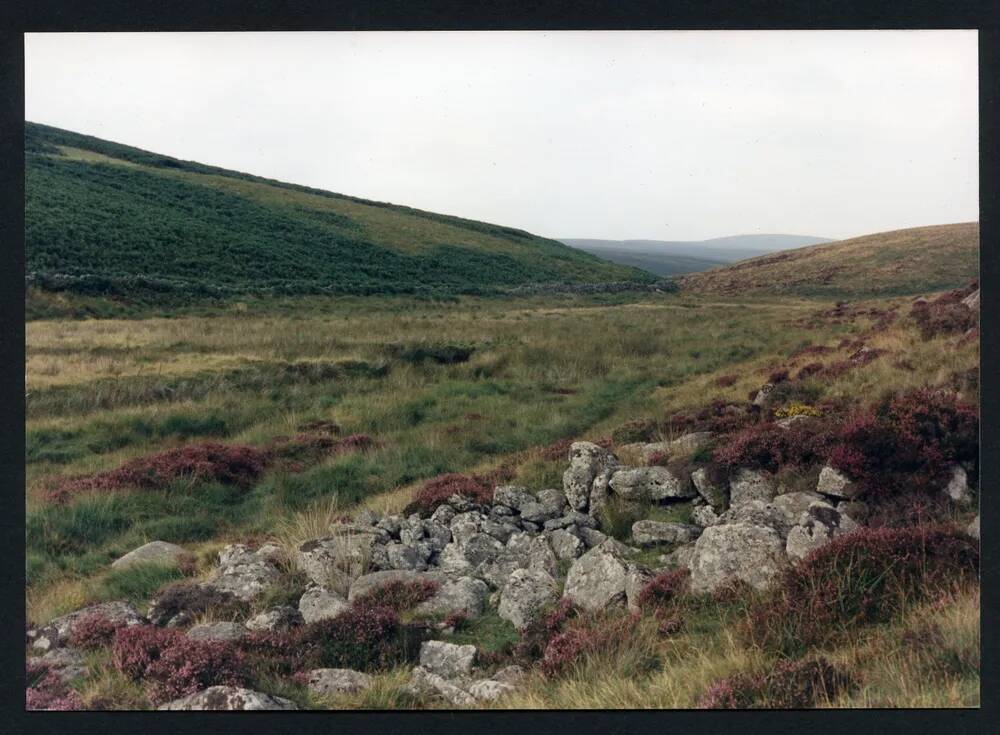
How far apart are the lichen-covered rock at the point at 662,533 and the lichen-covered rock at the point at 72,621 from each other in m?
5.18

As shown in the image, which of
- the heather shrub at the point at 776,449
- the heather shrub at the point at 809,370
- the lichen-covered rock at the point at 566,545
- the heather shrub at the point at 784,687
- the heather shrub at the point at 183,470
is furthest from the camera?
the heather shrub at the point at 809,370

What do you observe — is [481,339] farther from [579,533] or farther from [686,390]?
[579,533]

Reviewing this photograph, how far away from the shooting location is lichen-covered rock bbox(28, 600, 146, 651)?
730cm

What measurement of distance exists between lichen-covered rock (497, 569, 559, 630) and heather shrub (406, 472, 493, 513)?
214 centimetres

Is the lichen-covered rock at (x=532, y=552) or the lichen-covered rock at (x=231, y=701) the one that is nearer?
the lichen-covered rock at (x=231, y=701)

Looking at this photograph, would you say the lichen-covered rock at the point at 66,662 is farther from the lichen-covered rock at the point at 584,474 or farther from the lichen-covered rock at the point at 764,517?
the lichen-covered rock at the point at 764,517

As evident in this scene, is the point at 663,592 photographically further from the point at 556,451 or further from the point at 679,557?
the point at 556,451

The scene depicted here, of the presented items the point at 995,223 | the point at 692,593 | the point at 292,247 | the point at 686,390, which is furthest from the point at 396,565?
the point at 292,247

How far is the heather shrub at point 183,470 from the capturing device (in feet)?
30.6

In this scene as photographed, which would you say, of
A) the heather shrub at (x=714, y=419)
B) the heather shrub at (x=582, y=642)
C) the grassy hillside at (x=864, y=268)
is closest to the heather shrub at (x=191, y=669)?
the heather shrub at (x=582, y=642)

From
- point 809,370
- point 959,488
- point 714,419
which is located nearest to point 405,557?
point 714,419

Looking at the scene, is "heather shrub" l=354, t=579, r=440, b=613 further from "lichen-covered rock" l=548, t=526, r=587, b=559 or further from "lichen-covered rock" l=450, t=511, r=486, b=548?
"lichen-covered rock" l=548, t=526, r=587, b=559

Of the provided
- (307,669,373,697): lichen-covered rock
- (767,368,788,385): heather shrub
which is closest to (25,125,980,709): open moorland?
(307,669,373,697): lichen-covered rock

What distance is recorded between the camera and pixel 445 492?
9492 mm
